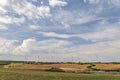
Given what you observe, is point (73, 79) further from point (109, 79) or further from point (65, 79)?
point (109, 79)

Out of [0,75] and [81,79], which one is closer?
[81,79]

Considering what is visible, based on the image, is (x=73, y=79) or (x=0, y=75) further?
(x=0, y=75)

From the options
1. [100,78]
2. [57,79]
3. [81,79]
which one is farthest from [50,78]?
[100,78]

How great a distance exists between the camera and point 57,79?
74500mm

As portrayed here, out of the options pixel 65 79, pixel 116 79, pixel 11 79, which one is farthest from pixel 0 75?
pixel 116 79

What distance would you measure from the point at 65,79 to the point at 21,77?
13.9 meters

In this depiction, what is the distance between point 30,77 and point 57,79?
8.77m

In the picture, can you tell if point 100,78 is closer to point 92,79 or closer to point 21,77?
point 92,79

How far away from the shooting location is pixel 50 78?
7544cm

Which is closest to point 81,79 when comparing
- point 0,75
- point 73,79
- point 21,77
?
point 73,79

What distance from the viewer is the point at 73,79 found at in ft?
244

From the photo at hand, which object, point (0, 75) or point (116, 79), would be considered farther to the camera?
point (0, 75)

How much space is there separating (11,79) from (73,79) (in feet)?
61.3

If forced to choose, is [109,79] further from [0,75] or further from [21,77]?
[0,75]
